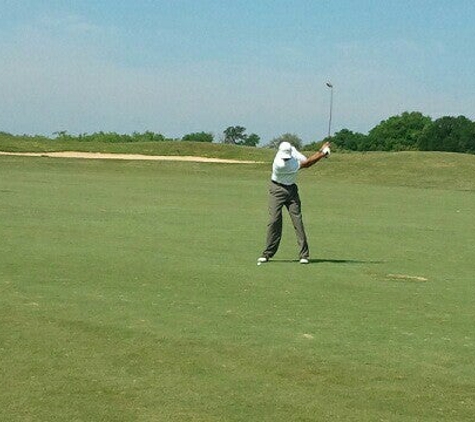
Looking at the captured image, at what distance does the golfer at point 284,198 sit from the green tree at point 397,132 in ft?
475

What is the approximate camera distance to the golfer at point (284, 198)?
15.2 meters

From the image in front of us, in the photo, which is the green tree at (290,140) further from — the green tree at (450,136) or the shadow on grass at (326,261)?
the green tree at (450,136)

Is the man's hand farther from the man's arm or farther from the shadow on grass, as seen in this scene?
the shadow on grass

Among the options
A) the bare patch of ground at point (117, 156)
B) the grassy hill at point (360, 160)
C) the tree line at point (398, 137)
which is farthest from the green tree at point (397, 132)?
the bare patch of ground at point (117, 156)

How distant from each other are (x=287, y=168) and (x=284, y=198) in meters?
0.47

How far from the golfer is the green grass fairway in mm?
373

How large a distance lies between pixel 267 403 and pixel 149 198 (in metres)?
23.4

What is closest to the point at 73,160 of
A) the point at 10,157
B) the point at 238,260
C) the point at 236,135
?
the point at 10,157

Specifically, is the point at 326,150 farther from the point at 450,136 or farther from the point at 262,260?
the point at 450,136

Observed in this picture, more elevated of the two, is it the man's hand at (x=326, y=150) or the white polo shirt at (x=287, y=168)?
the man's hand at (x=326, y=150)

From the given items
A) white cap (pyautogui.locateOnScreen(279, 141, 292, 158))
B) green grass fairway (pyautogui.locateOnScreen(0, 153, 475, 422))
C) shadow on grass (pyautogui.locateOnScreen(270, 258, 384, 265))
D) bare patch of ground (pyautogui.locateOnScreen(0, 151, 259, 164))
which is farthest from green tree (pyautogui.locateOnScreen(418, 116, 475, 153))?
white cap (pyautogui.locateOnScreen(279, 141, 292, 158))

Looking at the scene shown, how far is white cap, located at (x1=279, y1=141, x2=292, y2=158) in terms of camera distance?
15102mm

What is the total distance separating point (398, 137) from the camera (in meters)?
163

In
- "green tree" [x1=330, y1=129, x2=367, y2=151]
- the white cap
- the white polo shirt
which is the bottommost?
"green tree" [x1=330, y1=129, x2=367, y2=151]
